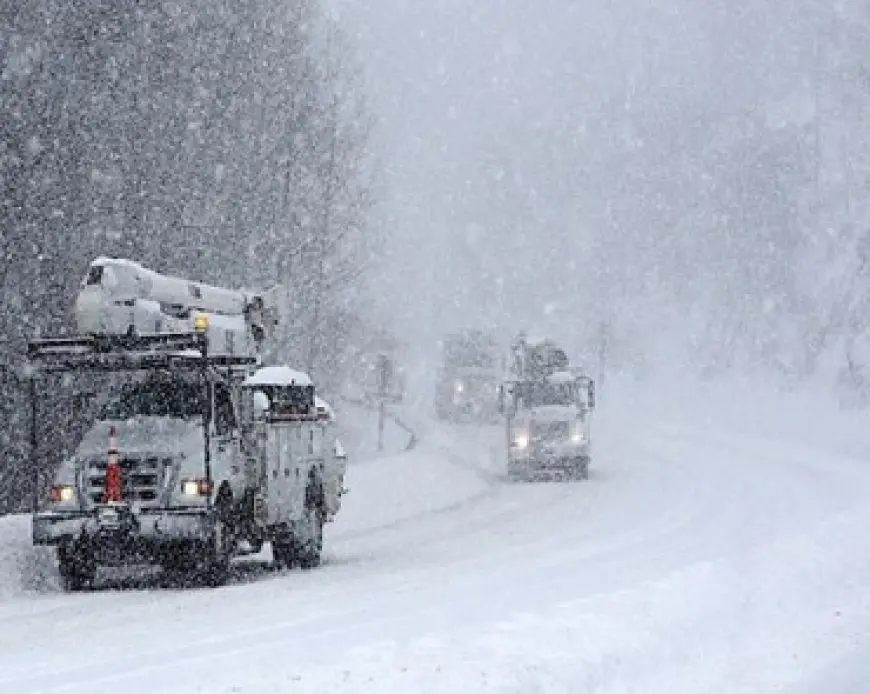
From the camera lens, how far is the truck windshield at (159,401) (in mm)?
20984

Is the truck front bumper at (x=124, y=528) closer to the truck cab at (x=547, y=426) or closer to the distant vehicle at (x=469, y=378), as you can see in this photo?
the truck cab at (x=547, y=426)

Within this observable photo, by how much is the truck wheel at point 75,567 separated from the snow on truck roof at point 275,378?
2.96 metres

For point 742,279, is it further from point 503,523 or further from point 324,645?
point 324,645

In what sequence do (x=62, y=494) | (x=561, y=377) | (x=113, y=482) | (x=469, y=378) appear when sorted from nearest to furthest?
(x=113, y=482) → (x=62, y=494) → (x=561, y=377) → (x=469, y=378)

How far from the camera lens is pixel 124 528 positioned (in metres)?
19.7

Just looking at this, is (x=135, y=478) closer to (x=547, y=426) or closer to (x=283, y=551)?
(x=283, y=551)

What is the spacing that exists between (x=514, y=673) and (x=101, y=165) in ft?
70.8

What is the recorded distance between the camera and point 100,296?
21062 mm

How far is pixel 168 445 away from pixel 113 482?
30.2 inches

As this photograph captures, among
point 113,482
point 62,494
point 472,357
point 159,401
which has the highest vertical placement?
point 159,401

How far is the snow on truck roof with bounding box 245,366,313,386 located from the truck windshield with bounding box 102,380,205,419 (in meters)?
1.03

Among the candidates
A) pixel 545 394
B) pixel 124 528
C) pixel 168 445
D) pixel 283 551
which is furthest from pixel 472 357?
pixel 124 528

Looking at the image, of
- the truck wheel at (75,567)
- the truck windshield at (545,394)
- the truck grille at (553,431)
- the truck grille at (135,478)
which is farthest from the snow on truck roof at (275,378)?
the truck windshield at (545,394)

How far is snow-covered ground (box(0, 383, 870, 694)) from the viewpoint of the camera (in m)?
12.4
